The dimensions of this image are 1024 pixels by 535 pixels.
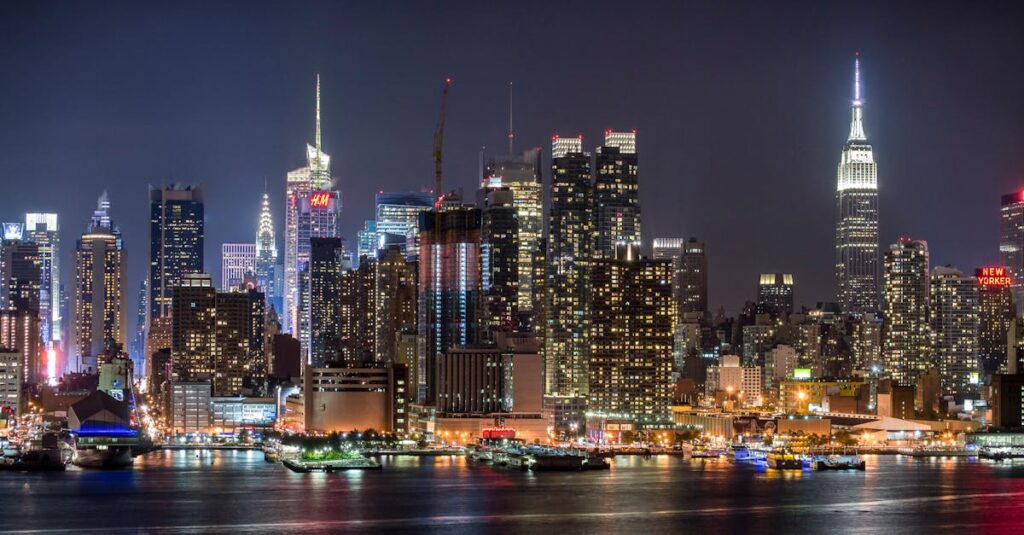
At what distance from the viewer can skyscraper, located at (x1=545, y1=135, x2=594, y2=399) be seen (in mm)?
144625

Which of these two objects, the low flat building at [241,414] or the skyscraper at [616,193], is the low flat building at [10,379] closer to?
the low flat building at [241,414]

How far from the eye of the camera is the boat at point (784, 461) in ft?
346

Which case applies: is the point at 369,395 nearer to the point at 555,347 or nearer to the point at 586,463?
the point at 555,347

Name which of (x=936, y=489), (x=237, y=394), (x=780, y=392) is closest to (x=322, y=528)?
(x=936, y=489)

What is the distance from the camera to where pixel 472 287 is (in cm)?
15375

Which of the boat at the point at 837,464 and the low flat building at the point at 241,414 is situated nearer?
the boat at the point at 837,464

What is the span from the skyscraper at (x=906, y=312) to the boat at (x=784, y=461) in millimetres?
70146

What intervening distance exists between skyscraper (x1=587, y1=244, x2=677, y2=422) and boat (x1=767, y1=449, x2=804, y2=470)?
103 ft

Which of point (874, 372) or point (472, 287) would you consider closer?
point (472, 287)

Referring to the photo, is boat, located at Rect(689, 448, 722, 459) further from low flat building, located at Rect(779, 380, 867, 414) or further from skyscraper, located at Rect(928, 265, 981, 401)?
skyscraper, located at Rect(928, 265, 981, 401)

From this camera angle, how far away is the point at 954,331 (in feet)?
594

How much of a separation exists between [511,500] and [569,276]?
255 ft

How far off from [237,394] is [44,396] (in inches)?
740

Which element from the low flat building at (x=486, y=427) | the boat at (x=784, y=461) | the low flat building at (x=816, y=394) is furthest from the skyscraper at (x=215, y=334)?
the boat at (x=784, y=461)
